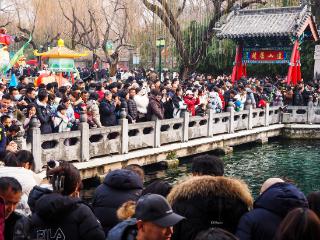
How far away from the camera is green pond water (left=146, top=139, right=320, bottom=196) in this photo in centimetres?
1274

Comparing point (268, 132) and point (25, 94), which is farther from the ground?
point (25, 94)

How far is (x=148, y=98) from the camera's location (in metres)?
12.4

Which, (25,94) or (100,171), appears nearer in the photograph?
(25,94)

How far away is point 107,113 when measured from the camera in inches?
446

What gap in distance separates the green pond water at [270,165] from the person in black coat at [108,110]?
5.88 ft

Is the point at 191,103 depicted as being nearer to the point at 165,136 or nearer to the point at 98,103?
the point at 165,136

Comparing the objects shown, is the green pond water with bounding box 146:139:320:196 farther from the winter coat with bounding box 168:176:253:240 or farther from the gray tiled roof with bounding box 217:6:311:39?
the winter coat with bounding box 168:176:253:240

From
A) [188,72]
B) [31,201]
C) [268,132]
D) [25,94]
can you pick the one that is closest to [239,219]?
[31,201]

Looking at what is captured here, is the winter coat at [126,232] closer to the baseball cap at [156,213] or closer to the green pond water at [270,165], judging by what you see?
the baseball cap at [156,213]

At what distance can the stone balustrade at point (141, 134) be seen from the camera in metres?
10.2

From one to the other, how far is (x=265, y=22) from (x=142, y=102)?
11.7 metres

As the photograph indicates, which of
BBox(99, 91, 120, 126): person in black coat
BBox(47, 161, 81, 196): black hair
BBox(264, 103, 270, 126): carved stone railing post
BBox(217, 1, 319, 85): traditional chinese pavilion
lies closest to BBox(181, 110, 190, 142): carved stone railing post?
BBox(99, 91, 120, 126): person in black coat

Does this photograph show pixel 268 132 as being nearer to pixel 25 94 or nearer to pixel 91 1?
pixel 25 94

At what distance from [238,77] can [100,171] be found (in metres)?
12.1
